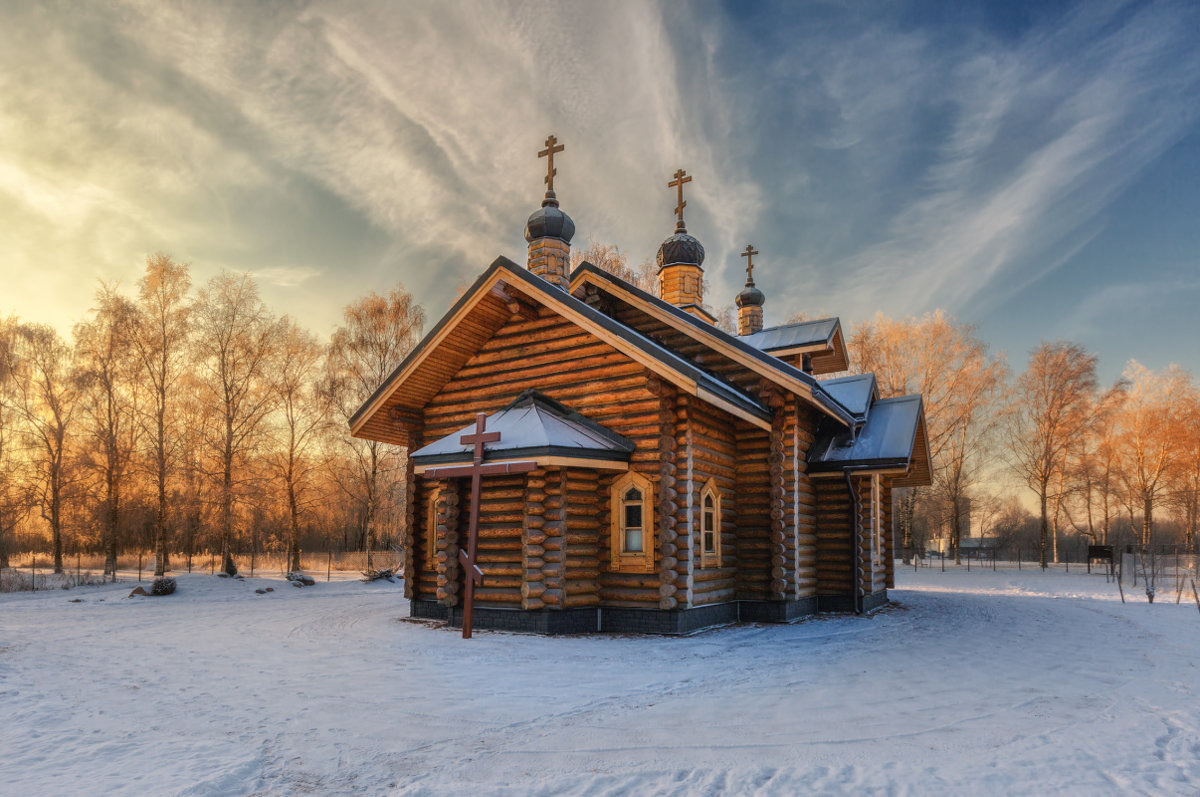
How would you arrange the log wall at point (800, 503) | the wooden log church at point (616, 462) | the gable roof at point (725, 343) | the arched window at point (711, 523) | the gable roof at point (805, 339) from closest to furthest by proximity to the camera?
the wooden log church at point (616, 462) < the arched window at point (711, 523) < the gable roof at point (725, 343) < the log wall at point (800, 503) < the gable roof at point (805, 339)

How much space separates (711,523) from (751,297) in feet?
36.1

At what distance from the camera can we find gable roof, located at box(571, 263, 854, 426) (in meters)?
14.1

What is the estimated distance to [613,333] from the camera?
12.4 m

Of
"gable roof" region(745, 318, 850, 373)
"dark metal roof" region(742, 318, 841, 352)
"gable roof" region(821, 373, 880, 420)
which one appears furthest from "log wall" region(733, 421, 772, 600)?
"gable roof" region(745, 318, 850, 373)

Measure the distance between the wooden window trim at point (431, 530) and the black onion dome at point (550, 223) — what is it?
19.0 feet

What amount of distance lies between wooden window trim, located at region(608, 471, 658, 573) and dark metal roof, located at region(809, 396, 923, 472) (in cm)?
492

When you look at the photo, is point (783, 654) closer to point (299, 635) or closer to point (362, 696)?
point (362, 696)

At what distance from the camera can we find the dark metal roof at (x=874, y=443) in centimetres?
1534

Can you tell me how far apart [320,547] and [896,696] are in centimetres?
6043

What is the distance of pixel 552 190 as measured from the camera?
52.0 feet

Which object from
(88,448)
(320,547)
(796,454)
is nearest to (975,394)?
(796,454)

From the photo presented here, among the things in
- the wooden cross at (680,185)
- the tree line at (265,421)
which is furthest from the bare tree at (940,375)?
the wooden cross at (680,185)

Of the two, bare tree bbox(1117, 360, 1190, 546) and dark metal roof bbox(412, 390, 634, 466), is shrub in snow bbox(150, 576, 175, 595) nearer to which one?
dark metal roof bbox(412, 390, 634, 466)

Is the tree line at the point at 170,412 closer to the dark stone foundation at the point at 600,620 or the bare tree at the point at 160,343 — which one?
the bare tree at the point at 160,343
